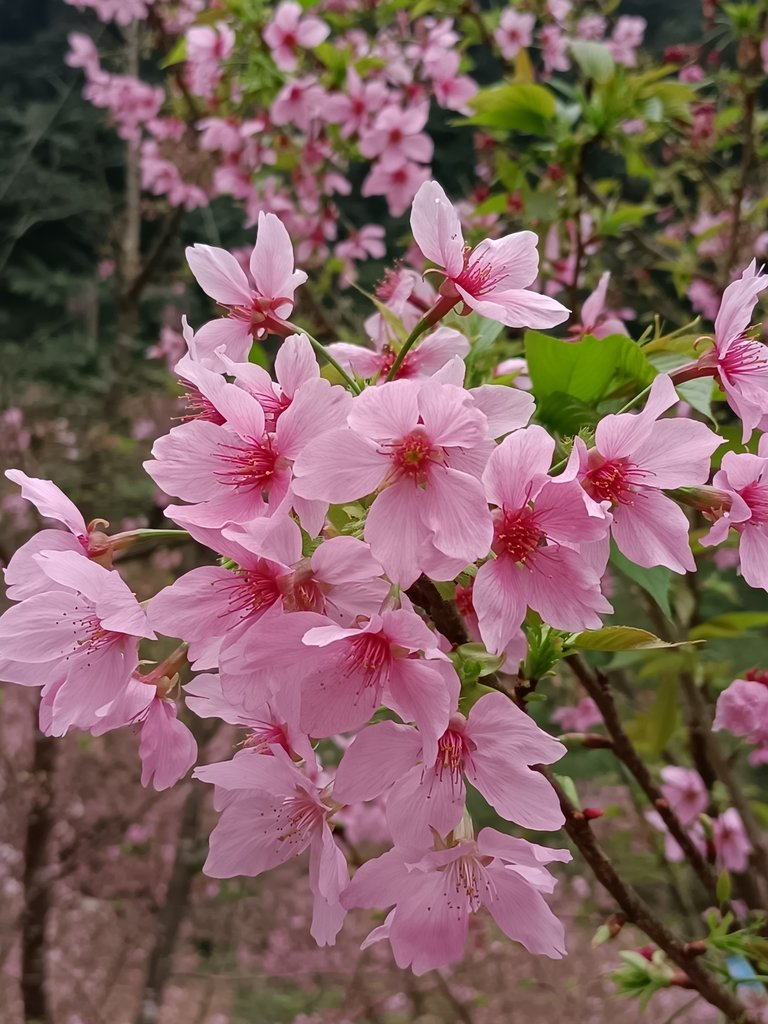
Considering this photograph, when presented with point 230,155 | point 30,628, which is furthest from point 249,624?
point 230,155

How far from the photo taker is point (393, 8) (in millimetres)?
1926

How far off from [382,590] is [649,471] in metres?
0.19

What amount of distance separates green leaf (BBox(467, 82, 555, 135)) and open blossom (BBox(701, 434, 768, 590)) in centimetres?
87

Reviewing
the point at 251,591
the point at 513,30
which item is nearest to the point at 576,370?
the point at 251,591

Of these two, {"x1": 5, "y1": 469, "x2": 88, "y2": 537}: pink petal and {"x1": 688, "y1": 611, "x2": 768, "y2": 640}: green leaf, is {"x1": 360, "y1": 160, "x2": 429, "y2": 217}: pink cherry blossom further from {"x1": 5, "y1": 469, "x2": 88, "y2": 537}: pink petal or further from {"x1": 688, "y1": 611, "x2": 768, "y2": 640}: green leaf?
{"x1": 5, "y1": 469, "x2": 88, "y2": 537}: pink petal

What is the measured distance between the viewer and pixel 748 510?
1.68 feet

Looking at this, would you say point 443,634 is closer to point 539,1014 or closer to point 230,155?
point 230,155

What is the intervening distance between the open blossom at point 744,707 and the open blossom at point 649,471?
36 cm

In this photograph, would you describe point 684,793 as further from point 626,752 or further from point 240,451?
point 240,451

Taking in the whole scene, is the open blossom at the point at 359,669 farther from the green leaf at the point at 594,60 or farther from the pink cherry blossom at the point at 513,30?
the pink cherry blossom at the point at 513,30

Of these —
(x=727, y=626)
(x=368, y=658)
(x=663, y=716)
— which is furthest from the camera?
(x=663, y=716)

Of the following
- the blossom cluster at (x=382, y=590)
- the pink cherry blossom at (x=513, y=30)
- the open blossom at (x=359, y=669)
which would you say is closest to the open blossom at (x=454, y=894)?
the blossom cluster at (x=382, y=590)

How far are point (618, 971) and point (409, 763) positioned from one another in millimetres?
526

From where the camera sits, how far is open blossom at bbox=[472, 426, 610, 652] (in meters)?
0.45
